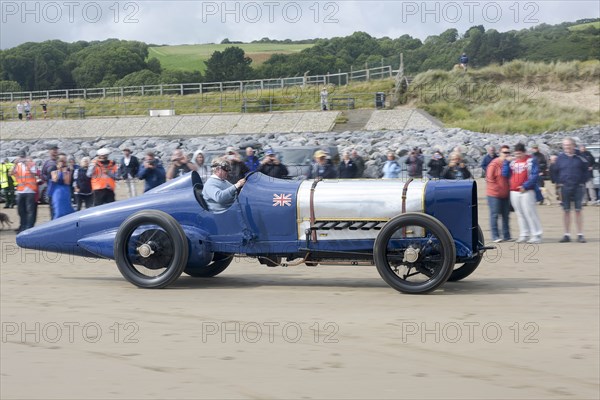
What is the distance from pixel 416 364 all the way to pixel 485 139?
31.2m

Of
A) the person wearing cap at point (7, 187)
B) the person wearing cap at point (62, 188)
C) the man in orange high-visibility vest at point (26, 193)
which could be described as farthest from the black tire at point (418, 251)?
the person wearing cap at point (7, 187)

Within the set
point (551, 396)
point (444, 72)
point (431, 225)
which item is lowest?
point (551, 396)

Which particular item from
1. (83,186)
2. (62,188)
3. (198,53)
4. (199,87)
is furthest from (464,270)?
(198,53)

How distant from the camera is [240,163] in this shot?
18375 mm

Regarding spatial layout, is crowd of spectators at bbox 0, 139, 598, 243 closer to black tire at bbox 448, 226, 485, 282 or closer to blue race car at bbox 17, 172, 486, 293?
blue race car at bbox 17, 172, 486, 293

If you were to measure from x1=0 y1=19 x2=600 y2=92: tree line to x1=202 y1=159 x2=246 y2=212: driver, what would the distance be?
45923 millimetres

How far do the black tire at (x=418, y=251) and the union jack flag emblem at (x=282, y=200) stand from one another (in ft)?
3.77

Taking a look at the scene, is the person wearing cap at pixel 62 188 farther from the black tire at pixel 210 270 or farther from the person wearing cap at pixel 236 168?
the black tire at pixel 210 270

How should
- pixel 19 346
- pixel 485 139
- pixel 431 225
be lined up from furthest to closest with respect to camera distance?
pixel 485 139 → pixel 431 225 → pixel 19 346

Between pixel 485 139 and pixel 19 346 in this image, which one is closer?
pixel 19 346

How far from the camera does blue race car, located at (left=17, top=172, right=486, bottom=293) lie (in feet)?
34.2

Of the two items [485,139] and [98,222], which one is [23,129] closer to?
[485,139]

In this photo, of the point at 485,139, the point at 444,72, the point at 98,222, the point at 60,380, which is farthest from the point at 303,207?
the point at 444,72

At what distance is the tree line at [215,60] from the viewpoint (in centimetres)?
5988
